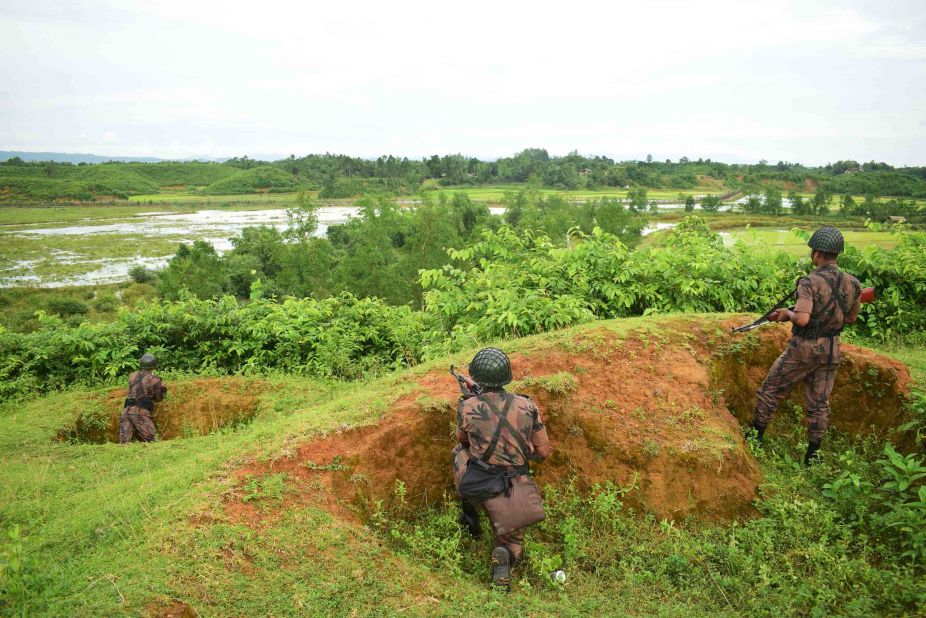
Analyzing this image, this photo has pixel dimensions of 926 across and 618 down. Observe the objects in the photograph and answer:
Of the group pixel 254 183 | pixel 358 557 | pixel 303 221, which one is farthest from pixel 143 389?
pixel 254 183

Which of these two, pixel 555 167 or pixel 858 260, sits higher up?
pixel 555 167

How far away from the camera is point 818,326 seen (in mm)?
5730

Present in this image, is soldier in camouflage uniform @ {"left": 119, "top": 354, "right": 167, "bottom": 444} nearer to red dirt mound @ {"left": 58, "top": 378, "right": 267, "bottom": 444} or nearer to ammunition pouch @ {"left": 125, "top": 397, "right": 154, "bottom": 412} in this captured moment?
ammunition pouch @ {"left": 125, "top": 397, "right": 154, "bottom": 412}

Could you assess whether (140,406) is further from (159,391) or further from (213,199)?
(213,199)

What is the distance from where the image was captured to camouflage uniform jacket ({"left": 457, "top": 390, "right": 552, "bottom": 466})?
462cm

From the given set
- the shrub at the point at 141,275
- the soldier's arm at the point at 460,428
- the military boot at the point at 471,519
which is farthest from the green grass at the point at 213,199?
the soldier's arm at the point at 460,428

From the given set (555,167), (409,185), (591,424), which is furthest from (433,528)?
(555,167)

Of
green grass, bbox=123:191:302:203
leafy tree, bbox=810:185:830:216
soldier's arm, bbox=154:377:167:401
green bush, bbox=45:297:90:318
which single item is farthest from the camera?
green grass, bbox=123:191:302:203

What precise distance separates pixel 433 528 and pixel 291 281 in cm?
3003

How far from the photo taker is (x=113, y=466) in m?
6.13

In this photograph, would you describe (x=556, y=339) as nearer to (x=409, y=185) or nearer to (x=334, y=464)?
(x=334, y=464)

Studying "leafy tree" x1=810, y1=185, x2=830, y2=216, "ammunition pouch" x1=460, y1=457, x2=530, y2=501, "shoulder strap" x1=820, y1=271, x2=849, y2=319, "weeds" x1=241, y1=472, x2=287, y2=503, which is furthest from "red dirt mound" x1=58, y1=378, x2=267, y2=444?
"leafy tree" x1=810, y1=185, x2=830, y2=216

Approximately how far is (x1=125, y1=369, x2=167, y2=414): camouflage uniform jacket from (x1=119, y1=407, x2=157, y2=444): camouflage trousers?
2cm

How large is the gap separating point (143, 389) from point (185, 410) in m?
0.73
